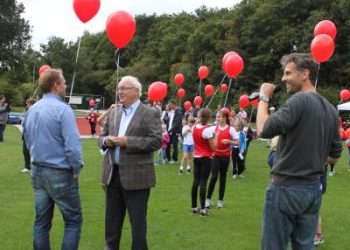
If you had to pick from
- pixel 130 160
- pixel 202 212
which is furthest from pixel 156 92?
pixel 130 160

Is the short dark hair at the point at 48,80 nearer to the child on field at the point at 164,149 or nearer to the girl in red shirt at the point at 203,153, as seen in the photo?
the girl in red shirt at the point at 203,153

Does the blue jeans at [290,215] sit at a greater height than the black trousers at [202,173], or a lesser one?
greater

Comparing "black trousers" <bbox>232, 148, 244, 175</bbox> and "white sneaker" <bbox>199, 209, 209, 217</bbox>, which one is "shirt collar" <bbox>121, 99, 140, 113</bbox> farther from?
"black trousers" <bbox>232, 148, 244, 175</bbox>

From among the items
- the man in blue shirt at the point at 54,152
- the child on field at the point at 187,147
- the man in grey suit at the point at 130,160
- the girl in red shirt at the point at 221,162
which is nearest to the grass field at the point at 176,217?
the girl in red shirt at the point at 221,162

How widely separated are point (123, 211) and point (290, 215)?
213 cm

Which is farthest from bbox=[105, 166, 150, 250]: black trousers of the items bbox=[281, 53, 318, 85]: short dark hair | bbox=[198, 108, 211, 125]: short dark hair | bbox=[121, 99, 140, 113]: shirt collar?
bbox=[198, 108, 211, 125]: short dark hair

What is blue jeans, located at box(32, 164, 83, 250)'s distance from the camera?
15.2 feet

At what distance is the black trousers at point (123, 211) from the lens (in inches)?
195

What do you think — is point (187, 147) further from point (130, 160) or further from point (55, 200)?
point (55, 200)

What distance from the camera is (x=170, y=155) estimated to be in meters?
15.9

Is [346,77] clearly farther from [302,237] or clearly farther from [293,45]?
[302,237]

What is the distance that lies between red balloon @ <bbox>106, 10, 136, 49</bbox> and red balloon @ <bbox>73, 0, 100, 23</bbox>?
659 mm

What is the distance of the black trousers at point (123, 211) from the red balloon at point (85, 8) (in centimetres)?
350

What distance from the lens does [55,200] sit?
468cm
